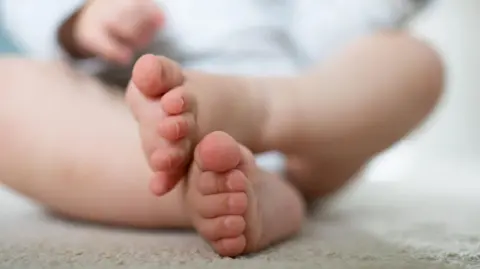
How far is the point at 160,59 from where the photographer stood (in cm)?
48

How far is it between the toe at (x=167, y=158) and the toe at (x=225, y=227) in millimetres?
39

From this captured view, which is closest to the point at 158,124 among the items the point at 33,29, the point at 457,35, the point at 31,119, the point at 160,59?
the point at 160,59

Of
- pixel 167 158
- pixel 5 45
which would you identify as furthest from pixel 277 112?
pixel 5 45

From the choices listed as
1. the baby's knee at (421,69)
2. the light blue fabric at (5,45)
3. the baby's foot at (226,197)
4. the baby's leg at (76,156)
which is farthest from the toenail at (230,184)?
the light blue fabric at (5,45)

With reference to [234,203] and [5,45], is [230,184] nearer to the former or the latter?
[234,203]

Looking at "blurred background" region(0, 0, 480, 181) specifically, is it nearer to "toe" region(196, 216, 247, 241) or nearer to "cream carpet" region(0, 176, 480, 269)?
"cream carpet" region(0, 176, 480, 269)

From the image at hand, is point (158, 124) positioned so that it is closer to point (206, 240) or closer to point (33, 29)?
point (206, 240)

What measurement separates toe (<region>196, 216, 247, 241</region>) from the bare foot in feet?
0.11

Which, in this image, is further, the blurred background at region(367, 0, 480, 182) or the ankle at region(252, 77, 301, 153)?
the blurred background at region(367, 0, 480, 182)

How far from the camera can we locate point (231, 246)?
0.47 m

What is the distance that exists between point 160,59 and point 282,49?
31 centimetres

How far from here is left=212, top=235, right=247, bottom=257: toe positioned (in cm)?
47

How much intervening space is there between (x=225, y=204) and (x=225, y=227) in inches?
0.5

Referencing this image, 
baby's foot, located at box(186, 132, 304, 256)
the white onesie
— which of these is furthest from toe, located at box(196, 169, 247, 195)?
the white onesie
